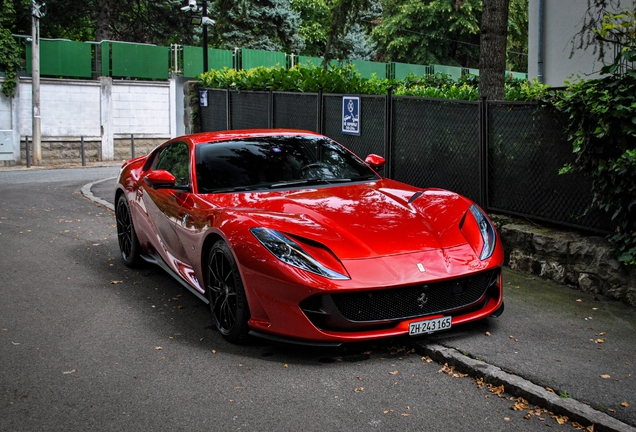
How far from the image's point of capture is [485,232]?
19.7 ft

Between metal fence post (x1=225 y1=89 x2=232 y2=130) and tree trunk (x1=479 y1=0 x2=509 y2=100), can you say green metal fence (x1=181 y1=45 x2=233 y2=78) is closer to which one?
metal fence post (x1=225 y1=89 x2=232 y2=130)

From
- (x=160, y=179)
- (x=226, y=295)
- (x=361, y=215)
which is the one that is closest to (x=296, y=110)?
(x=160, y=179)

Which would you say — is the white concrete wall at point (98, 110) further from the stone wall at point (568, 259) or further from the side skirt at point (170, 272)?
the stone wall at point (568, 259)

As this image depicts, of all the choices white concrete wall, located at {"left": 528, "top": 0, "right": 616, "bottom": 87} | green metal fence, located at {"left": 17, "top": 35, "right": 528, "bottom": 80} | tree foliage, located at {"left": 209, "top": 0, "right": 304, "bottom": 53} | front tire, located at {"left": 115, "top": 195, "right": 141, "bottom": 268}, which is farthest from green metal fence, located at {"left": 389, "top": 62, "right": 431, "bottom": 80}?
front tire, located at {"left": 115, "top": 195, "right": 141, "bottom": 268}

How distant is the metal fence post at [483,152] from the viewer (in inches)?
345

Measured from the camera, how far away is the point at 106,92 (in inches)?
1184

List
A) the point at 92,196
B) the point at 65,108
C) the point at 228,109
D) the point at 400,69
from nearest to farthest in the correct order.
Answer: the point at 92,196 → the point at 228,109 → the point at 65,108 → the point at 400,69

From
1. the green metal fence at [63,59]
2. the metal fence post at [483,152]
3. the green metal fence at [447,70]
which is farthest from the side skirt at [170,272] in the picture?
the green metal fence at [447,70]

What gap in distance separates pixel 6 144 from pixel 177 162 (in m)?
22.3

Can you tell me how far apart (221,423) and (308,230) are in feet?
5.43

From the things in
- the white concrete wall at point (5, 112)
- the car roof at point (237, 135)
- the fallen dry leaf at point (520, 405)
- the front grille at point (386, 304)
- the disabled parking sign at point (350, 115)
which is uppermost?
the white concrete wall at point (5, 112)

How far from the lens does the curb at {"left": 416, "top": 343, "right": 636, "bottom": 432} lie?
4.22 m

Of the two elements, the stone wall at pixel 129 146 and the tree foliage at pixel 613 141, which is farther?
the stone wall at pixel 129 146

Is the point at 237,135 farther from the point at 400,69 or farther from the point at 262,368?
the point at 400,69
